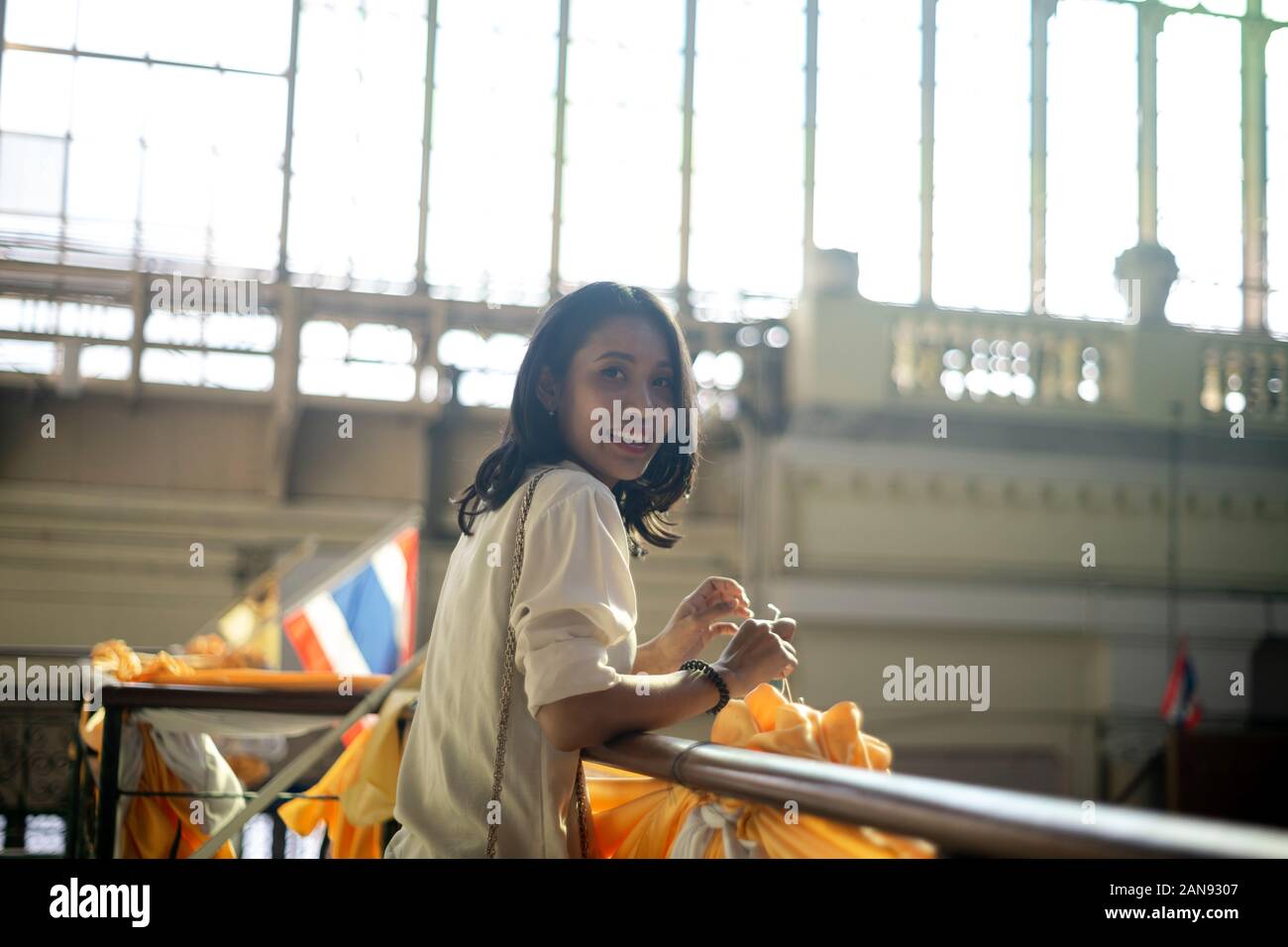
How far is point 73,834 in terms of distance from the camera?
2957 millimetres

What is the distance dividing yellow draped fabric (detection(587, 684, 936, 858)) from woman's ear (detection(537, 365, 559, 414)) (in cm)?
39

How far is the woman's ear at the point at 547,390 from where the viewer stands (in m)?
1.38

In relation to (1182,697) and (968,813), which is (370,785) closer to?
(968,813)

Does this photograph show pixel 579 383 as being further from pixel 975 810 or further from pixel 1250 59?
pixel 1250 59

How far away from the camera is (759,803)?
99 centimetres

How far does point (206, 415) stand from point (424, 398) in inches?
62.5

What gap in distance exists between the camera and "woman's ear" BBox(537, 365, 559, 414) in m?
1.38

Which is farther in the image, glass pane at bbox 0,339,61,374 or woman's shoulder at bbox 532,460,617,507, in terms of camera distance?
glass pane at bbox 0,339,61,374

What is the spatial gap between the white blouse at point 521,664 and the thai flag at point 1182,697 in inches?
334

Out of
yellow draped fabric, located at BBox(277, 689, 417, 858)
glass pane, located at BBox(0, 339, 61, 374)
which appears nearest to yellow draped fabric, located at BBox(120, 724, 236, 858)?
yellow draped fabric, located at BBox(277, 689, 417, 858)

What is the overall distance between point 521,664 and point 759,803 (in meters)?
0.34

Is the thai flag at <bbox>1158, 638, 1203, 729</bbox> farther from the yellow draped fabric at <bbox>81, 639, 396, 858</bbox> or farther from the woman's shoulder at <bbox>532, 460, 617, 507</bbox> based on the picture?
the woman's shoulder at <bbox>532, 460, 617, 507</bbox>

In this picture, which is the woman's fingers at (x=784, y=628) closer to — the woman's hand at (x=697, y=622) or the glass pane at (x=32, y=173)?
the woman's hand at (x=697, y=622)
